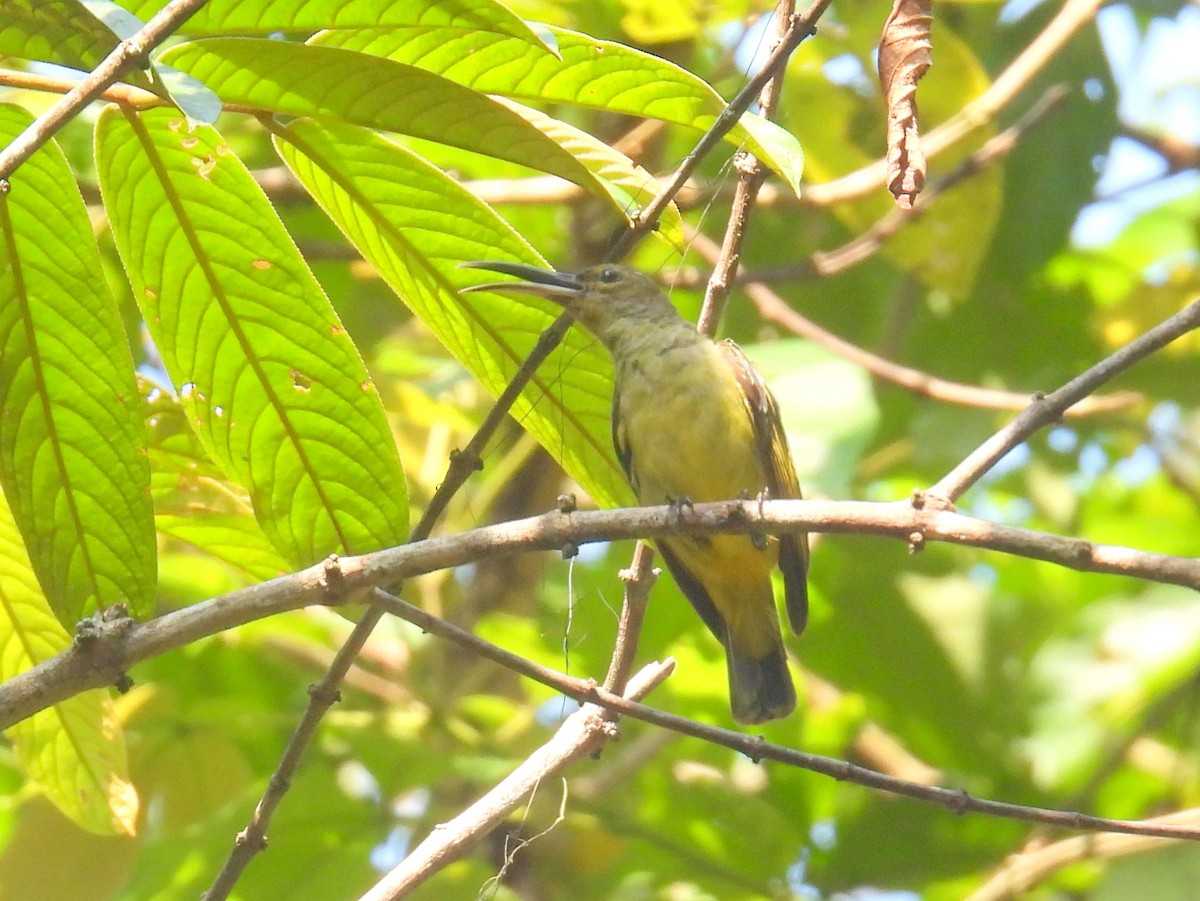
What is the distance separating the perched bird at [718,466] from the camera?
402 centimetres

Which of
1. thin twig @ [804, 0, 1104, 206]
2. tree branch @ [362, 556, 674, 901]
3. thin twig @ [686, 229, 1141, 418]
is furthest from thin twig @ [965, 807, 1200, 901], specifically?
tree branch @ [362, 556, 674, 901]

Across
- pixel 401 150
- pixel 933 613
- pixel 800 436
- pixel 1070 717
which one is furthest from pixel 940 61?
pixel 401 150

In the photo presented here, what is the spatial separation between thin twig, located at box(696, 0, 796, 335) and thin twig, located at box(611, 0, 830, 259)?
1.22ft

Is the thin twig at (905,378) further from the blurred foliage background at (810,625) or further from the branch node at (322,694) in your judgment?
the branch node at (322,694)

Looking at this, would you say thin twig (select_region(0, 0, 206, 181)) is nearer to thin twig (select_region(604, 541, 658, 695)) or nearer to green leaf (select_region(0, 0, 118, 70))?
green leaf (select_region(0, 0, 118, 70))

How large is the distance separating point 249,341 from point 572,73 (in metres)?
0.72

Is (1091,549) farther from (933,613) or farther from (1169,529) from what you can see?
(1169,529)

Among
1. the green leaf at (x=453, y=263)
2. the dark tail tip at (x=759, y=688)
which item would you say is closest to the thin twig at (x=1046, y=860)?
the dark tail tip at (x=759, y=688)

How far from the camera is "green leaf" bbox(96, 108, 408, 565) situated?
2.34m

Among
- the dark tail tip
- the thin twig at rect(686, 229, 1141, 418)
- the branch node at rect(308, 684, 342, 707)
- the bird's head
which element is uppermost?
the thin twig at rect(686, 229, 1141, 418)

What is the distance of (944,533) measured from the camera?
79.1 inches

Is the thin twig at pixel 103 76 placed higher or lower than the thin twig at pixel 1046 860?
lower

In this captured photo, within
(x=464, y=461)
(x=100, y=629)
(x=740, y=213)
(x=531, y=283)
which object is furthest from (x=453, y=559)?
(x=531, y=283)

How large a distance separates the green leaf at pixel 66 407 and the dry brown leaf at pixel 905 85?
122 centimetres
